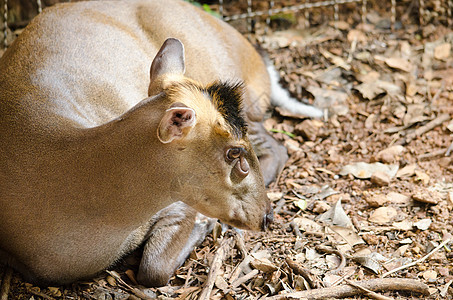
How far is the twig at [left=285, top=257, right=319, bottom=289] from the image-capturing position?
12.2ft

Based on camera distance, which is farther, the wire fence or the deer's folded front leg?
the wire fence

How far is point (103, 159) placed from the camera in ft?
11.1

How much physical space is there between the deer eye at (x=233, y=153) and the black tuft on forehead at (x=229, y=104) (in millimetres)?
76

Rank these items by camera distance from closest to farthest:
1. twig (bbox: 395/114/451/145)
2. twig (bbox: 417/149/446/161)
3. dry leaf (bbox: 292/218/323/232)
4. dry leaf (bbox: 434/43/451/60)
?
dry leaf (bbox: 292/218/323/232), twig (bbox: 417/149/446/161), twig (bbox: 395/114/451/145), dry leaf (bbox: 434/43/451/60)

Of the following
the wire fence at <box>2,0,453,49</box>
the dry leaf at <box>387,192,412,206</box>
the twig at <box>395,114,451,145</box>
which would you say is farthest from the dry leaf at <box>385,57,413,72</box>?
the dry leaf at <box>387,192,412,206</box>

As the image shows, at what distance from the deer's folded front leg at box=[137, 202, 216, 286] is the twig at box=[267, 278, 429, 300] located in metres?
0.77

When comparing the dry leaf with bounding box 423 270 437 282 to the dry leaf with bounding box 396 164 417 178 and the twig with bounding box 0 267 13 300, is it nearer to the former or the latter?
the dry leaf with bounding box 396 164 417 178

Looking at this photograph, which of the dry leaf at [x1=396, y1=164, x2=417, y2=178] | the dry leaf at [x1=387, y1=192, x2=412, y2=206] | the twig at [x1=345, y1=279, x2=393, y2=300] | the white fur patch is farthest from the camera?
the white fur patch

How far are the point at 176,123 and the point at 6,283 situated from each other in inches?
63.8

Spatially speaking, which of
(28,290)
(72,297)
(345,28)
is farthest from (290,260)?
(345,28)

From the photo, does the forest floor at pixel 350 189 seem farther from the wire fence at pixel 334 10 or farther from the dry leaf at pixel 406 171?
the wire fence at pixel 334 10

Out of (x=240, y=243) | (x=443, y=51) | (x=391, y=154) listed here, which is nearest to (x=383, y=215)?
(x=391, y=154)

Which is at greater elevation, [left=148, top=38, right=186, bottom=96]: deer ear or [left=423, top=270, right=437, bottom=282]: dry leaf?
[left=148, top=38, right=186, bottom=96]: deer ear

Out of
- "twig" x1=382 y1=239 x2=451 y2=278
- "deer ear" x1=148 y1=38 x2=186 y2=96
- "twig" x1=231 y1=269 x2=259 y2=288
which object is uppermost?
"deer ear" x1=148 y1=38 x2=186 y2=96
